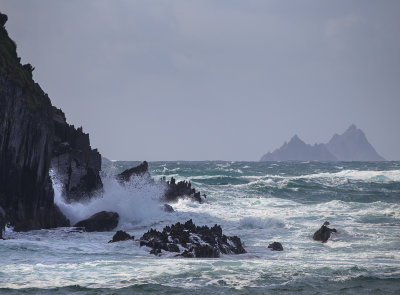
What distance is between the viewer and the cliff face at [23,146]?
28719mm

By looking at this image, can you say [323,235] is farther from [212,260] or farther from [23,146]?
[23,146]

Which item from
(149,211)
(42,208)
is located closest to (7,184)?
(42,208)

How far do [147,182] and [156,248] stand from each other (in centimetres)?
2469

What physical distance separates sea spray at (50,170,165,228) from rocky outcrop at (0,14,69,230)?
2.10m

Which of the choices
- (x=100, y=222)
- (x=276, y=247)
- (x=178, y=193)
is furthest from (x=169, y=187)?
(x=276, y=247)

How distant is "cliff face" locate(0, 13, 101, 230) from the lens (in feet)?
94.2

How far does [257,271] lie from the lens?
2077 centimetres

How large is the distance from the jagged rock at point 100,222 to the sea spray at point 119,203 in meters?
1.34

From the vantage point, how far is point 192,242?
85.1 ft

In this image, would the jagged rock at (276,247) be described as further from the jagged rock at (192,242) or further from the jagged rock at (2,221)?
the jagged rock at (2,221)

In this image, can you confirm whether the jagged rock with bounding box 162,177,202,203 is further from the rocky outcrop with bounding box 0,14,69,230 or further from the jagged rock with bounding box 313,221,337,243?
the jagged rock with bounding box 313,221,337,243

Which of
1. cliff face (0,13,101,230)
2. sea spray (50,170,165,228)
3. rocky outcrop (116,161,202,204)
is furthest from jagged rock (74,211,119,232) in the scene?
rocky outcrop (116,161,202,204)

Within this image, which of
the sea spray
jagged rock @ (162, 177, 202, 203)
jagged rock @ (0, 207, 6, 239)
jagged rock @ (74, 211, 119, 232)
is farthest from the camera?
jagged rock @ (162, 177, 202, 203)

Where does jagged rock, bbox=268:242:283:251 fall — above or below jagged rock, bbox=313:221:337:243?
below
